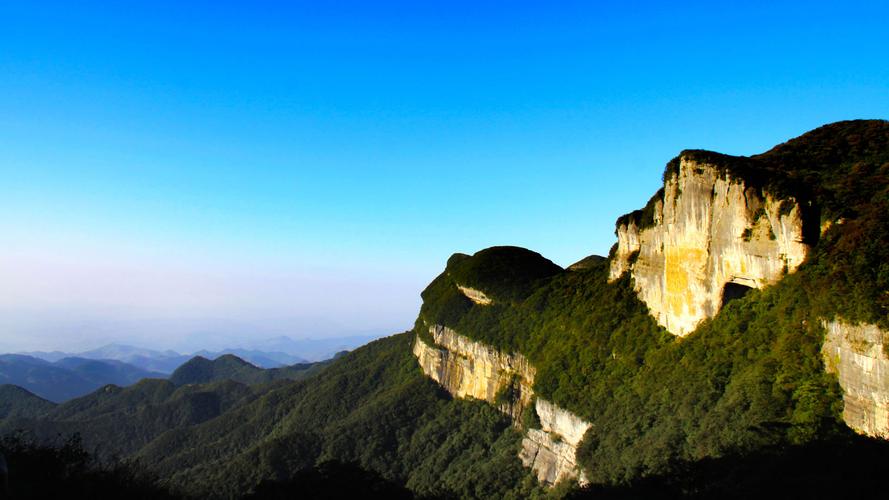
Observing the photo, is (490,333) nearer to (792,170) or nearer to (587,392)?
(587,392)

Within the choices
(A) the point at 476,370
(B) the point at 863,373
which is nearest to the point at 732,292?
(B) the point at 863,373

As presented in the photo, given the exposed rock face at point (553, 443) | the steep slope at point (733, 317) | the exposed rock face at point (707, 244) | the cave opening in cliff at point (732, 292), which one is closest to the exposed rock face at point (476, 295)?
the steep slope at point (733, 317)

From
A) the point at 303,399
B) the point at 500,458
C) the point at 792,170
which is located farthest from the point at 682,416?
the point at 303,399

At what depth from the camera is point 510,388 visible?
312 ft

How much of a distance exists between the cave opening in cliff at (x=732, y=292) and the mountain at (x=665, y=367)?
0.99 ft

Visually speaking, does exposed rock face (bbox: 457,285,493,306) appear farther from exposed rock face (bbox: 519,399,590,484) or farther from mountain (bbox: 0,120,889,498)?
exposed rock face (bbox: 519,399,590,484)

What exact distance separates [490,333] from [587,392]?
103 feet

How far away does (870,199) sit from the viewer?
48031mm

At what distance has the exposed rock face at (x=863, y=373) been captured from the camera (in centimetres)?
3619

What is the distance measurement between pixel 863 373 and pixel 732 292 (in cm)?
2207

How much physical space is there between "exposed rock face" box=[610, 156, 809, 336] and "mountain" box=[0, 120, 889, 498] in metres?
0.24

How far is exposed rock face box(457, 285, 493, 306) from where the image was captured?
114m

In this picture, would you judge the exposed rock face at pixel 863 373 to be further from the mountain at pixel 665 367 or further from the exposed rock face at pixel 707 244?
the exposed rock face at pixel 707 244

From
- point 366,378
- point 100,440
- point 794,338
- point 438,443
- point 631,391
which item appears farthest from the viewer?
point 100,440
